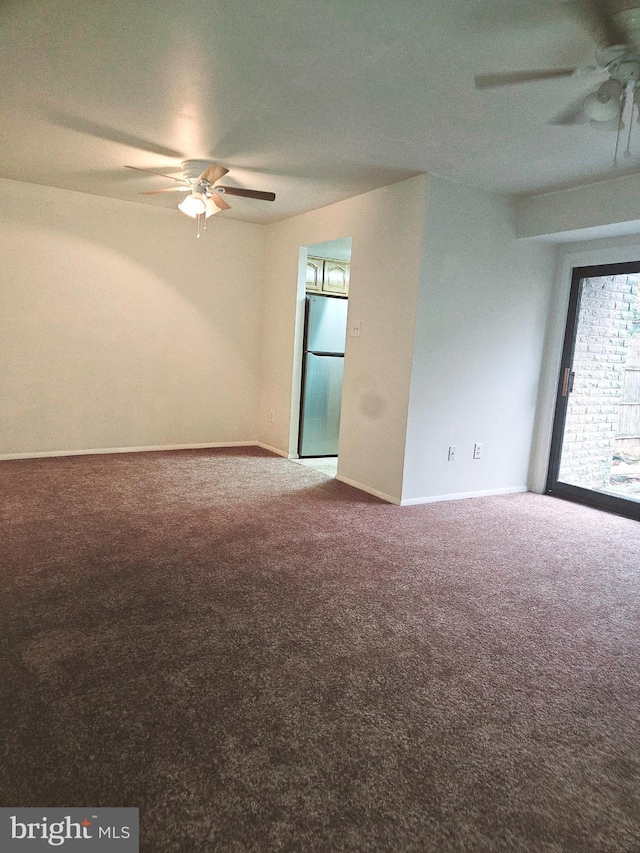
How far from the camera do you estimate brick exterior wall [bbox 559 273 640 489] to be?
4.51 metres

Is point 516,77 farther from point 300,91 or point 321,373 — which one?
point 321,373

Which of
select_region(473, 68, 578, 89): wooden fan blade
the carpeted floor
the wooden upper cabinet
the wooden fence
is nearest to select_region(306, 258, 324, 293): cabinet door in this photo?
the wooden upper cabinet

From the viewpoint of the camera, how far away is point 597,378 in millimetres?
4652

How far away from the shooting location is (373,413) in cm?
445

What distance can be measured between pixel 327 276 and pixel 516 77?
11.7 ft

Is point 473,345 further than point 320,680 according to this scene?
Yes

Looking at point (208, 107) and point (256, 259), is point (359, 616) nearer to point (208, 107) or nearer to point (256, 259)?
point (208, 107)

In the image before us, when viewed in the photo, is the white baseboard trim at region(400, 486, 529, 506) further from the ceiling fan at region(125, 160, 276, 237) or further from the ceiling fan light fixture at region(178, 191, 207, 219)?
the ceiling fan light fixture at region(178, 191, 207, 219)

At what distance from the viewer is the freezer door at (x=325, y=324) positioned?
5578 millimetres

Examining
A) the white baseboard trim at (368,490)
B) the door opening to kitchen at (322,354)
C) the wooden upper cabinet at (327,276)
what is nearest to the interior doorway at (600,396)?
the white baseboard trim at (368,490)

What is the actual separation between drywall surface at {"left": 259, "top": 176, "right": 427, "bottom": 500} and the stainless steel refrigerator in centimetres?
59

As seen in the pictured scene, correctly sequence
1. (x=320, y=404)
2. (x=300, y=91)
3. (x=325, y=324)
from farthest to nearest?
(x=320, y=404) < (x=325, y=324) < (x=300, y=91)

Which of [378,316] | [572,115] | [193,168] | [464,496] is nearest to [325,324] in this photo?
[378,316]

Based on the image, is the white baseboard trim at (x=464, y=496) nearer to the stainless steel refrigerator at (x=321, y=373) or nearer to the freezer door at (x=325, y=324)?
the stainless steel refrigerator at (x=321, y=373)
